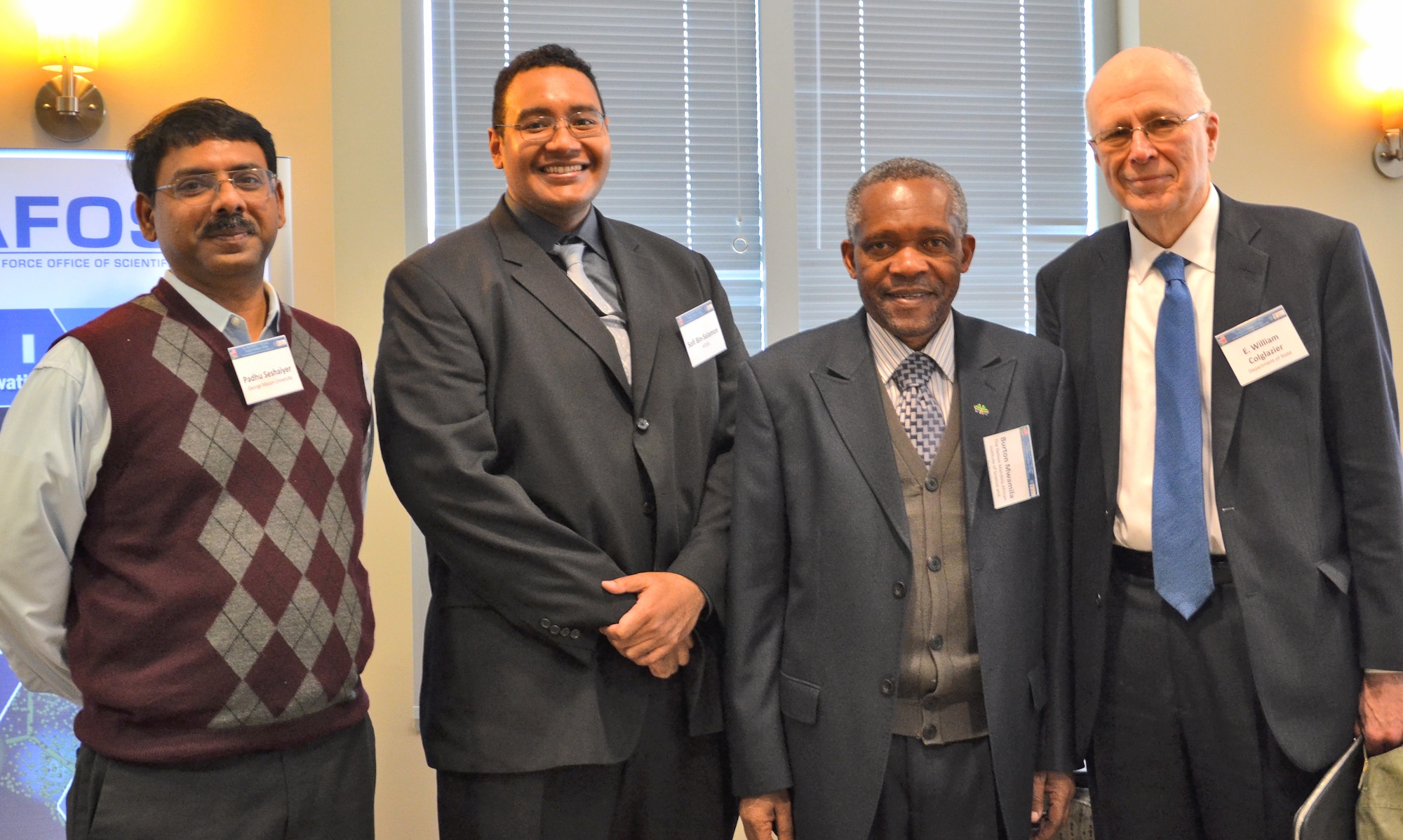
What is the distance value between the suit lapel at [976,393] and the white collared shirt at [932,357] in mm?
16

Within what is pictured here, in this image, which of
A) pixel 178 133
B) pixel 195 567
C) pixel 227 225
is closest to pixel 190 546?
pixel 195 567

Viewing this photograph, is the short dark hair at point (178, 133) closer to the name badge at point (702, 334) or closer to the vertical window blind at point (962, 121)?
the name badge at point (702, 334)

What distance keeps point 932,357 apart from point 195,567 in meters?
1.36

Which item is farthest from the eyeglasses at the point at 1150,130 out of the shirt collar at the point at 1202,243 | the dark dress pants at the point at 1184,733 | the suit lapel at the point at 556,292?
the suit lapel at the point at 556,292

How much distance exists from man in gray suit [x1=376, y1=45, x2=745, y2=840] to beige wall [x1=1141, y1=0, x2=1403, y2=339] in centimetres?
261

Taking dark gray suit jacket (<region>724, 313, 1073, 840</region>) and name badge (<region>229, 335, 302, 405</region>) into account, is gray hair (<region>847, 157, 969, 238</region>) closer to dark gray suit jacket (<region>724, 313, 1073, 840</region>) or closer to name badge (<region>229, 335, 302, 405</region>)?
dark gray suit jacket (<region>724, 313, 1073, 840</region>)

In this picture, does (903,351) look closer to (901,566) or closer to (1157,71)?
(901,566)

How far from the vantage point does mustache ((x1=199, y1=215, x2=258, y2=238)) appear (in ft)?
6.30

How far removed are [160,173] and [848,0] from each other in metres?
2.59

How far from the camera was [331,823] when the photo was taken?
1.93 m

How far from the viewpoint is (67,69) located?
3.00 meters

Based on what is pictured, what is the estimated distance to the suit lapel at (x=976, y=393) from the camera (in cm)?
188

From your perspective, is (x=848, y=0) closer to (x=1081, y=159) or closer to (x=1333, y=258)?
(x=1081, y=159)

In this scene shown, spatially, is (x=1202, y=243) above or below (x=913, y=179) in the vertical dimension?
below
